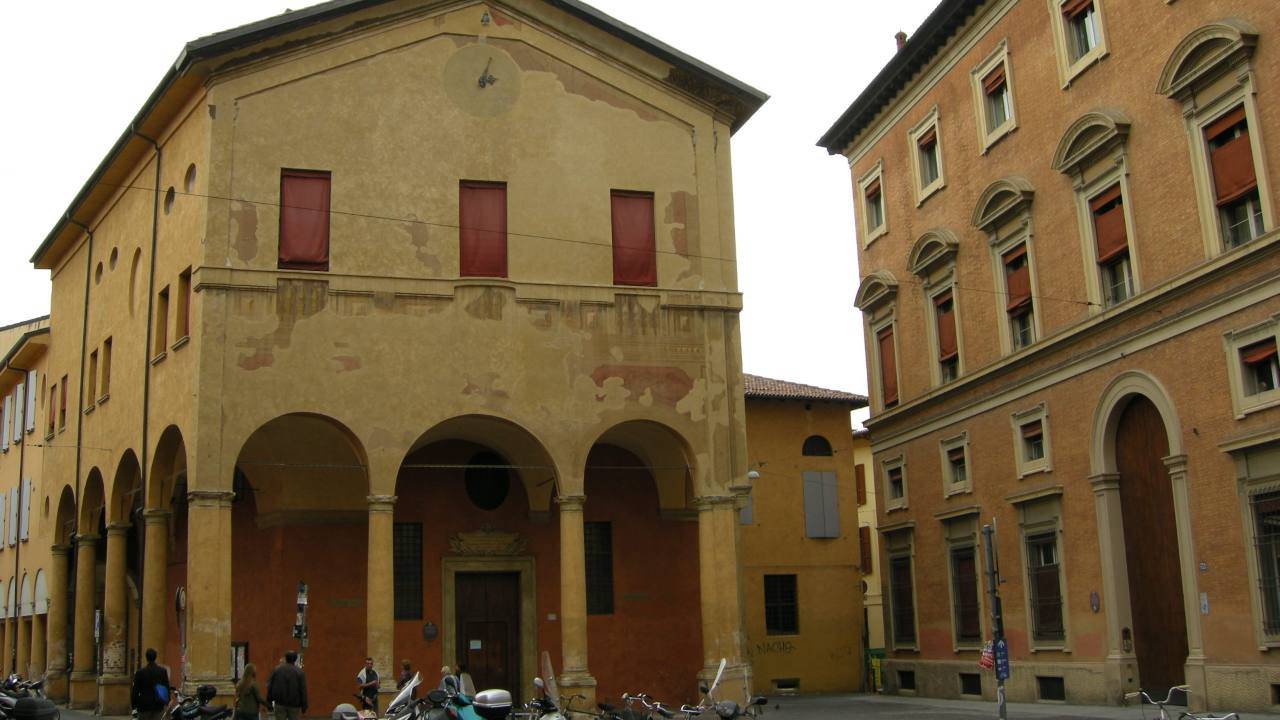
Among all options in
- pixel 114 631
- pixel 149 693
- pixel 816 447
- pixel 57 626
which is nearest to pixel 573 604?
pixel 149 693

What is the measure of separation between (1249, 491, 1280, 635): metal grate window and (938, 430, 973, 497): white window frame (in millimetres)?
8943

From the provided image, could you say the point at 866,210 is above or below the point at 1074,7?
below

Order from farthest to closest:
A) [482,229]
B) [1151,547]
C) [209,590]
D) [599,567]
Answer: [599,567]
[482,229]
[1151,547]
[209,590]

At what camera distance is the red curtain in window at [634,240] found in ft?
81.0

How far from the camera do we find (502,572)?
2666 cm

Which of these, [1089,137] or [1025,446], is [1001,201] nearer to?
[1089,137]

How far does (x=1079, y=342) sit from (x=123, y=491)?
20096 mm

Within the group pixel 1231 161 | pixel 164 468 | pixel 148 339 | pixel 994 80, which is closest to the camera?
pixel 1231 161

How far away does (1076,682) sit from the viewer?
24.7 meters

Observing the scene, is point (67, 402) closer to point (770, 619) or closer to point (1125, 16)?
point (770, 619)

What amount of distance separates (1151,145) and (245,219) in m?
15.8

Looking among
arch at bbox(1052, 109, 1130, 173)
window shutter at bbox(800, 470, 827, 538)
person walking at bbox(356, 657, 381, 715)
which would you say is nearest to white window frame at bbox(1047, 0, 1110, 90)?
arch at bbox(1052, 109, 1130, 173)

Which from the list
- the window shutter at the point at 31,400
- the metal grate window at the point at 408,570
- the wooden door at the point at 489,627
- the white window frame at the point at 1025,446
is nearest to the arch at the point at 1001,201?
the white window frame at the point at 1025,446

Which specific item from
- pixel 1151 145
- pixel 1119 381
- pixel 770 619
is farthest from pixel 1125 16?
pixel 770 619
